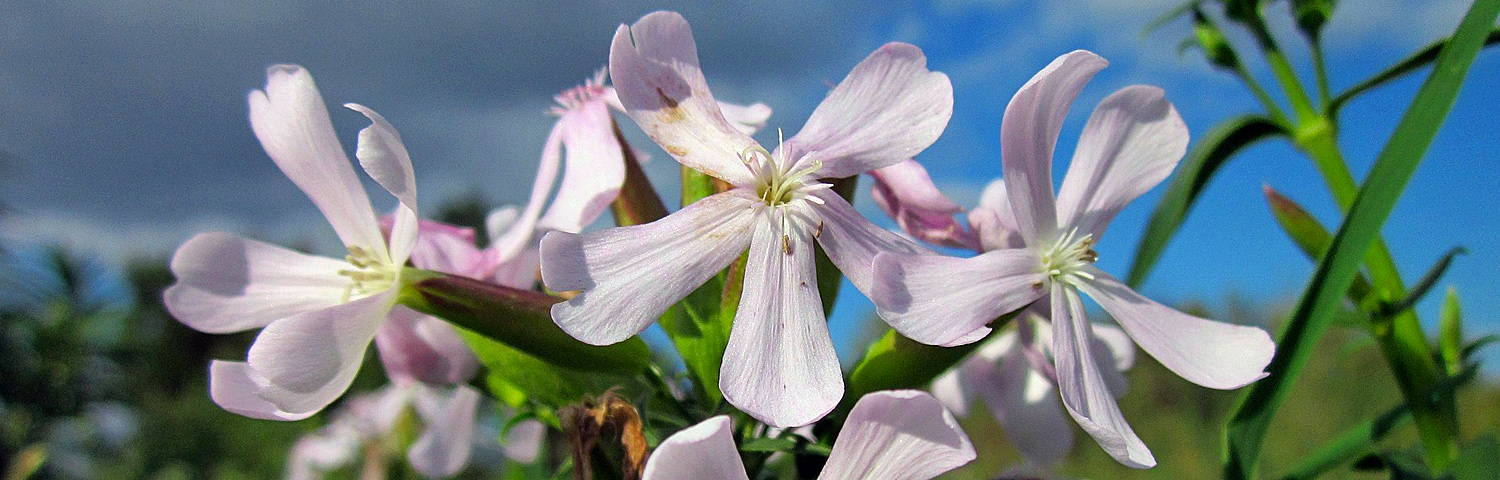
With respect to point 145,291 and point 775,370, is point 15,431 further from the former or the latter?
point 145,291

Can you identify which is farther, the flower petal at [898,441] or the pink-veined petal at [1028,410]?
the pink-veined petal at [1028,410]

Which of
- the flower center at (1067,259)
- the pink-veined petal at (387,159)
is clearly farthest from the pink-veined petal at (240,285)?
the flower center at (1067,259)

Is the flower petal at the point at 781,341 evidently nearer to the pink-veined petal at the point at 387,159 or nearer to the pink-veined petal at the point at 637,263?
the pink-veined petal at the point at 637,263

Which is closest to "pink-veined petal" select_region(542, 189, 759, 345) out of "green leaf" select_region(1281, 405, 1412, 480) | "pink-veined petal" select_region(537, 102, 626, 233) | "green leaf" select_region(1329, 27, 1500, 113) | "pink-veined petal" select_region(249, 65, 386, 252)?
"pink-veined petal" select_region(537, 102, 626, 233)

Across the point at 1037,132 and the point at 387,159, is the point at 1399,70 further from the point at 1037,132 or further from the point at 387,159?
the point at 387,159

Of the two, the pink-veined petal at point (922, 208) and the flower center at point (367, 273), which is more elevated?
the pink-veined petal at point (922, 208)

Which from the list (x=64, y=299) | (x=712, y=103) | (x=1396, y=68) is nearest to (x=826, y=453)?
(x=712, y=103)

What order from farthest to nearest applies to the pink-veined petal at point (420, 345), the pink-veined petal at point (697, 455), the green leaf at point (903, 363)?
the pink-veined petal at point (420, 345)
the green leaf at point (903, 363)
the pink-veined petal at point (697, 455)
